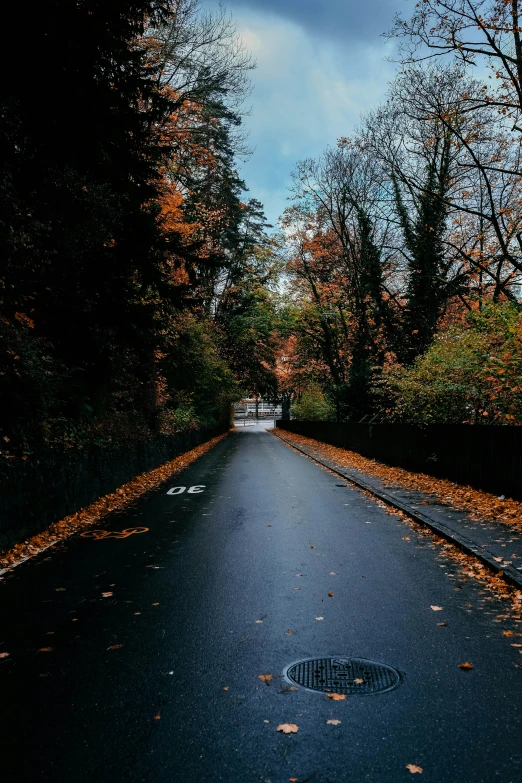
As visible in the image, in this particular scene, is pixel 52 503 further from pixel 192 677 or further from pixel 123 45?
pixel 123 45

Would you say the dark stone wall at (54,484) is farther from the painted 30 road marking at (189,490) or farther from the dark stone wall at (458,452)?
the dark stone wall at (458,452)

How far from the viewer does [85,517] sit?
35.2 feet

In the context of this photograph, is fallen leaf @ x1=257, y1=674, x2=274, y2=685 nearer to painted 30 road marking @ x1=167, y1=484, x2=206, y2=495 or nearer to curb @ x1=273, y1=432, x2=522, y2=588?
curb @ x1=273, y1=432, x2=522, y2=588

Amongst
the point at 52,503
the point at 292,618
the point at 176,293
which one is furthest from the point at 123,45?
the point at 292,618

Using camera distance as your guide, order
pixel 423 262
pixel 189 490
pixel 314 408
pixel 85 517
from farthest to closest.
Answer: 1. pixel 314 408
2. pixel 423 262
3. pixel 189 490
4. pixel 85 517

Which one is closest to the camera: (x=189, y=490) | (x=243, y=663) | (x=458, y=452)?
(x=243, y=663)

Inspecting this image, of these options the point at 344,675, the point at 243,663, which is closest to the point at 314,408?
the point at 243,663

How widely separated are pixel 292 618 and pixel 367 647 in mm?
869

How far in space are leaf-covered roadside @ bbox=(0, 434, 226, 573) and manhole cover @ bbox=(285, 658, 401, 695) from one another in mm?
4713

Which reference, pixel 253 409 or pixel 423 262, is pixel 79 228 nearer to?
pixel 423 262

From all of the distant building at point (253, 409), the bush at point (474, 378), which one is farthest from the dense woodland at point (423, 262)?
the distant building at point (253, 409)

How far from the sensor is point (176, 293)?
12281 mm

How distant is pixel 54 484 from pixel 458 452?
9.20 m

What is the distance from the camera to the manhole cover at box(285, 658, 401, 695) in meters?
3.74
